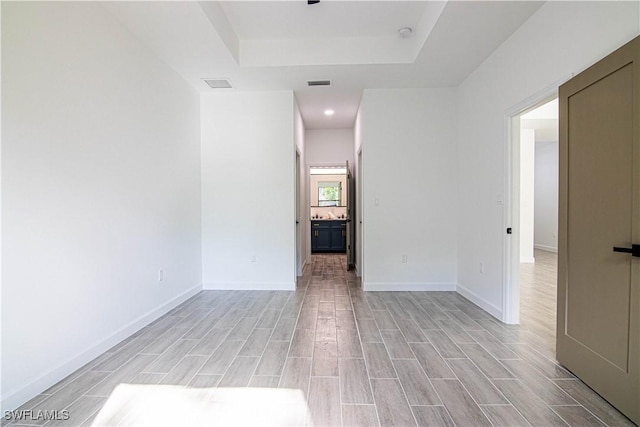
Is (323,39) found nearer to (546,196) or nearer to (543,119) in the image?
(543,119)

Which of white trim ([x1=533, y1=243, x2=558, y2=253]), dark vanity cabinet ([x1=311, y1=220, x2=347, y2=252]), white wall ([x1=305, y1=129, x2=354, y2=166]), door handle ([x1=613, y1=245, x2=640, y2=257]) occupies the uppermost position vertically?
white wall ([x1=305, y1=129, x2=354, y2=166])

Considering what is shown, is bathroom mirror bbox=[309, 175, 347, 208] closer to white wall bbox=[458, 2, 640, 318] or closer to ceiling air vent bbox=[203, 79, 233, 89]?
white wall bbox=[458, 2, 640, 318]

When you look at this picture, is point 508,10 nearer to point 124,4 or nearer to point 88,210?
point 124,4

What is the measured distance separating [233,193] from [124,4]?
2206mm

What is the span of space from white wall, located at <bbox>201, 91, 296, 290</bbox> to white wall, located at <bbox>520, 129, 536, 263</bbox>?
5093mm

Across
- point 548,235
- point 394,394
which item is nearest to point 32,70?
point 394,394

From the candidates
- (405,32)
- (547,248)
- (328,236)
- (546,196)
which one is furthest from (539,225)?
(405,32)

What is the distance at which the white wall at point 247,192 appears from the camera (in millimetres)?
3852

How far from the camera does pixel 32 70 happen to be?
1.63 meters

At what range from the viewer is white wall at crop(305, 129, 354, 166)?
5.86 meters

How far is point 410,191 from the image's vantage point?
3.81 metres

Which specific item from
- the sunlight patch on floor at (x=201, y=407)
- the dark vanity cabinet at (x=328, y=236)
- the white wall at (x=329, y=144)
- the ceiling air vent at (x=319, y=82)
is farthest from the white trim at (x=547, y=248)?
the sunlight patch on floor at (x=201, y=407)

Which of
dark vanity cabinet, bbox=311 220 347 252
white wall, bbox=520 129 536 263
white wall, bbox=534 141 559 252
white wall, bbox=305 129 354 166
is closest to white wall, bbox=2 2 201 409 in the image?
white wall, bbox=305 129 354 166

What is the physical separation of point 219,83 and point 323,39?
1417 mm
